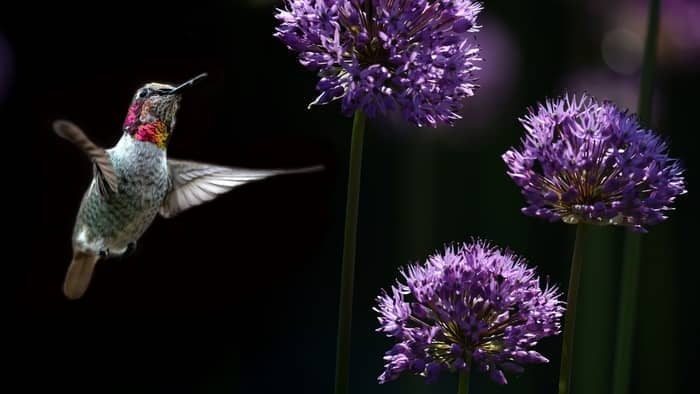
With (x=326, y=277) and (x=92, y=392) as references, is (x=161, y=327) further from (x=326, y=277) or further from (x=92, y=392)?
(x=326, y=277)

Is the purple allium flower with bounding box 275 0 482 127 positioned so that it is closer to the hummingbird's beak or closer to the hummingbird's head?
the hummingbird's beak

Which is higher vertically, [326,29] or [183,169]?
[326,29]

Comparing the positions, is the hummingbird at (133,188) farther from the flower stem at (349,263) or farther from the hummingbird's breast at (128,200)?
the flower stem at (349,263)

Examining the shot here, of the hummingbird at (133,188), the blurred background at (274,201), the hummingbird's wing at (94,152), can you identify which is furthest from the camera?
the blurred background at (274,201)

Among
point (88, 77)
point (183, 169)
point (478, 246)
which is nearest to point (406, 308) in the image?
point (478, 246)

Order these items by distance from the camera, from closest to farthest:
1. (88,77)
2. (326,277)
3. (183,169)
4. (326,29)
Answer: (326,29) → (183,169) → (88,77) → (326,277)

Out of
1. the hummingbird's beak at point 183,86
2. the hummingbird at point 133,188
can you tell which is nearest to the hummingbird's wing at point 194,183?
the hummingbird at point 133,188
